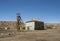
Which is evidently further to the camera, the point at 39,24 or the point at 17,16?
the point at 39,24

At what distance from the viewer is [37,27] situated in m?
59.3

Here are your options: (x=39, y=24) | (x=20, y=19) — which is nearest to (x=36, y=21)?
(x=39, y=24)

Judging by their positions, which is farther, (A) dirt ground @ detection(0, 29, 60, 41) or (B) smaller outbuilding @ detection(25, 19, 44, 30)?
(B) smaller outbuilding @ detection(25, 19, 44, 30)

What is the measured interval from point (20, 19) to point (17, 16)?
6.85ft

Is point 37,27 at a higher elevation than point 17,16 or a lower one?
lower

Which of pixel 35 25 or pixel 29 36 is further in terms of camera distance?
pixel 35 25

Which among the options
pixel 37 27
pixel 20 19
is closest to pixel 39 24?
pixel 37 27

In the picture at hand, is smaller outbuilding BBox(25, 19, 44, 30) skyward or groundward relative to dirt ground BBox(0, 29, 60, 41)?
skyward

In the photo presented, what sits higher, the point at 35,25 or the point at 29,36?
the point at 35,25

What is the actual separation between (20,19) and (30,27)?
639 centimetres

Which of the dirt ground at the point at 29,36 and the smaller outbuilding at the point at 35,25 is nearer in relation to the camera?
the dirt ground at the point at 29,36

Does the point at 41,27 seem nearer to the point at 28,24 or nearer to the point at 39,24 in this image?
the point at 39,24

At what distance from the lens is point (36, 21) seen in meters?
60.0

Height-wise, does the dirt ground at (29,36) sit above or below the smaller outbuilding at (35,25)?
below
